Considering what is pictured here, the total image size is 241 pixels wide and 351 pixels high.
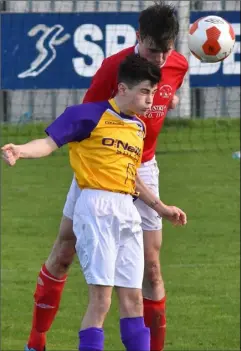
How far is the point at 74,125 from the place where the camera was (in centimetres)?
595

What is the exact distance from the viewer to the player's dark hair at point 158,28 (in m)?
6.27

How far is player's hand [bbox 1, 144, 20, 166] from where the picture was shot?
548 cm

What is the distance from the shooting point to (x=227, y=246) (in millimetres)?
11359

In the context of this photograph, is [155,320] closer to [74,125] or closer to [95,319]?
[95,319]

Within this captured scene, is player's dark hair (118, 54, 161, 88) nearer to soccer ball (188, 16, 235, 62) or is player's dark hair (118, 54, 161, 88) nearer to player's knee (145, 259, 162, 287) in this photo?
soccer ball (188, 16, 235, 62)

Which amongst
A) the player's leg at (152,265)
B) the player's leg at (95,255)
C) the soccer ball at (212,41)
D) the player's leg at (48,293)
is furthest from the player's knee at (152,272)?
the soccer ball at (212,41)

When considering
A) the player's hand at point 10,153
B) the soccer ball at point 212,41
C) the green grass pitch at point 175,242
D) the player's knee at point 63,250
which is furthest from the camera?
the green grass pitch at point 175,242

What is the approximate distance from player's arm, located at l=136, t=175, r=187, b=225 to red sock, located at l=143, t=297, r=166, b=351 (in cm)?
98

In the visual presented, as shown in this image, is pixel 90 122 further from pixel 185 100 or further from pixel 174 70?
pixel 185 100

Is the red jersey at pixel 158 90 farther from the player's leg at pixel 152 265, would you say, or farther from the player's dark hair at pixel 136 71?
the player's dark hair at pixel 136 71

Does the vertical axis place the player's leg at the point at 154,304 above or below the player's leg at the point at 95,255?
below

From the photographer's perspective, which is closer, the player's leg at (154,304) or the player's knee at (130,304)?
the player's knee at (130,304)

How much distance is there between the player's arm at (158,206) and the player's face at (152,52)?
67cm

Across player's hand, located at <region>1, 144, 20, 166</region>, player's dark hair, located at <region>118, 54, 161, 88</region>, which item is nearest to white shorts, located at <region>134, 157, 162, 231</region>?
player's dark hair, located at <region>118, 54, 161, 88</region>
